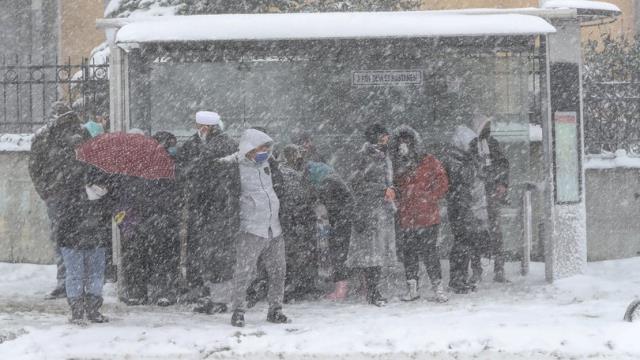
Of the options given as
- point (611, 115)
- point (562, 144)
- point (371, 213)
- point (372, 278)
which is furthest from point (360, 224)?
point (611, 115)

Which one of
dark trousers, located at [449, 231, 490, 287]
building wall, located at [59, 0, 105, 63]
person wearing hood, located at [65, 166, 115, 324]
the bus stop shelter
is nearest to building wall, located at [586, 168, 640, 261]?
the bus stop shelter

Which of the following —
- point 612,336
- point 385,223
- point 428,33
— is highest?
point 428,33

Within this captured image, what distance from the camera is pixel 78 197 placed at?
29.4 feet

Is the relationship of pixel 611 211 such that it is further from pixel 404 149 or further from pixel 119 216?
pixel 119 216

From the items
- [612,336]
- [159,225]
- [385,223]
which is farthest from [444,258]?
[612,336]

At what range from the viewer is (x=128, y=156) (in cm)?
954

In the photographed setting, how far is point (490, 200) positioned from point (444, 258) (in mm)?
1940

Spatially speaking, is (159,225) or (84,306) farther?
(159,225)

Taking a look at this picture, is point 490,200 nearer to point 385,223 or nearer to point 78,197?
point 385,223

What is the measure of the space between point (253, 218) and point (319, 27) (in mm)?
2555

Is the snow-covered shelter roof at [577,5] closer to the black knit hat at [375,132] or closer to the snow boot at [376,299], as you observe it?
the black knit hat at [375,132]

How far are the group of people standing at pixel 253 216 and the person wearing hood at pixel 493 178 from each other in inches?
8.2

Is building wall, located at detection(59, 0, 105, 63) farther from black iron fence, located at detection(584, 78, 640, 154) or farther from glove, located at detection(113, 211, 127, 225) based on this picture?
glove, located at detection(113, 211, 127, 225)

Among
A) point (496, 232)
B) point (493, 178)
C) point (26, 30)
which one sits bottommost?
point (496, 232)
